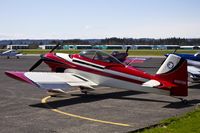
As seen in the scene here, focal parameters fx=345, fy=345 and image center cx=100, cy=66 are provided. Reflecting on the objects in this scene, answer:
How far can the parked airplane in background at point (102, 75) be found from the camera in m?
14.0

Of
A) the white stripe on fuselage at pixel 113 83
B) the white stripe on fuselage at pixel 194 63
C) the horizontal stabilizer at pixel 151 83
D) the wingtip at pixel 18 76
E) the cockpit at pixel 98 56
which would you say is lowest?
the white stripe on fuselage at pixel 113 83

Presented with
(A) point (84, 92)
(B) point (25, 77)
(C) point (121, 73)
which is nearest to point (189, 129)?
(C) point (121, 73)

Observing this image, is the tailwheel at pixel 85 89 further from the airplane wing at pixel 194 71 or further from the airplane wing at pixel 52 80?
the airplane wing at pixel 194 71

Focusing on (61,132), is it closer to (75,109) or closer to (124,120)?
(124,120)

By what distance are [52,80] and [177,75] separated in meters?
5.40

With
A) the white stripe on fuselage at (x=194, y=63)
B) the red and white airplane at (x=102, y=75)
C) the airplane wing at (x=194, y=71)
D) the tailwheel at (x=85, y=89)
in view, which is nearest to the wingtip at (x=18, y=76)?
the red and white airplane at (x=102, y=75)

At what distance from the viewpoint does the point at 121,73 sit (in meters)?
15.6

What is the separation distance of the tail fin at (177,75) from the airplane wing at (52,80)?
394 cm

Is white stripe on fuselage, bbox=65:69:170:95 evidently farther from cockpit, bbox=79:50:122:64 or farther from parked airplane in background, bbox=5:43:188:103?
cockpit, bbox=79:50:122:64

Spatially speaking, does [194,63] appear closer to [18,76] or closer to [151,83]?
[151,83]

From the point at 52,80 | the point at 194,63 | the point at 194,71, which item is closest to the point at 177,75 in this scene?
the point at 52,80

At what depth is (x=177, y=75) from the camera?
551 inches

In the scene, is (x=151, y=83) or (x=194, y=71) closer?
(x=151, y=83)

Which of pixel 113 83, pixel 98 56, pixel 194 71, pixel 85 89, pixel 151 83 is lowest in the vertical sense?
pixel 85 89
